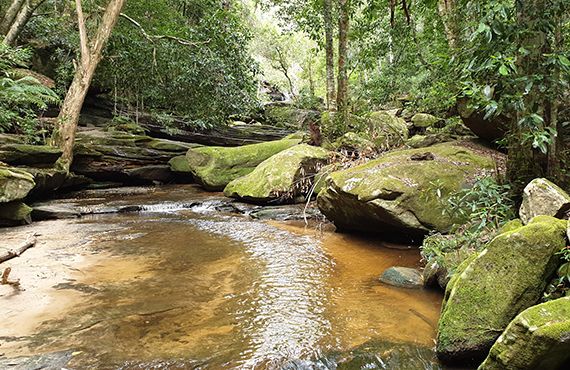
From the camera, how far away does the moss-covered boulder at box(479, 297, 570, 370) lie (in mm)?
2148

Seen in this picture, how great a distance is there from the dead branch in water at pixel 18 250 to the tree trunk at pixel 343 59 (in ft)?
26.4

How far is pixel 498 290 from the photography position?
2.86 m

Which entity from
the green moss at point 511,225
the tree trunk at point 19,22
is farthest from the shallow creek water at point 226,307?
the tree trunk at point 19,22

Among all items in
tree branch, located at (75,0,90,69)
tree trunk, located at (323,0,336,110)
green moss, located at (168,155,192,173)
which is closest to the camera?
tree branch, located at (75,0,90,69)

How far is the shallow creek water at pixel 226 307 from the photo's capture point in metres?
2.96

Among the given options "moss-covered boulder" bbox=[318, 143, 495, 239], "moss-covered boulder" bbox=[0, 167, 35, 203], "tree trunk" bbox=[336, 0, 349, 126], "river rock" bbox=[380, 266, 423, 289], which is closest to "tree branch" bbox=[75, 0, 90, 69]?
"moss-covered boulder" bbox=[0, 167, 35, 203]

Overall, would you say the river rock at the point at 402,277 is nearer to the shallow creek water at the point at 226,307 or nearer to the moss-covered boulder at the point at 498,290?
the shallow creek water at the point at 226,307

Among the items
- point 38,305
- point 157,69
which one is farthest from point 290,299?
point 157,69

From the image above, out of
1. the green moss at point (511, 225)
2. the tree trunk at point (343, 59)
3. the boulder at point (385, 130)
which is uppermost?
the tree trunk at point (343, 59)

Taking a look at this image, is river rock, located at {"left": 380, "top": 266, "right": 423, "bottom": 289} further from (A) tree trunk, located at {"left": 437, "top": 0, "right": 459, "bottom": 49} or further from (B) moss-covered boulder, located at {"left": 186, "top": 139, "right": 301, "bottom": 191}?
(B) moss-covered boulder, located at {"left": 186, "top": 139, "right": 301, "bottom": 191}

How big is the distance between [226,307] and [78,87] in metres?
9.73

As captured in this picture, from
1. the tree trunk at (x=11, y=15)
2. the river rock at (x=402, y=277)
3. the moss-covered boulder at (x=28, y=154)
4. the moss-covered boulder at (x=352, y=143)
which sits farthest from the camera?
the tree trunk at (x=11, y=15)

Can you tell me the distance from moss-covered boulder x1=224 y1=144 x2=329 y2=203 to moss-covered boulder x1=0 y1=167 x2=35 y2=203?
4.51 m

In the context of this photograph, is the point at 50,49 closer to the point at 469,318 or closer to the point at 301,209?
the point at 301,209
